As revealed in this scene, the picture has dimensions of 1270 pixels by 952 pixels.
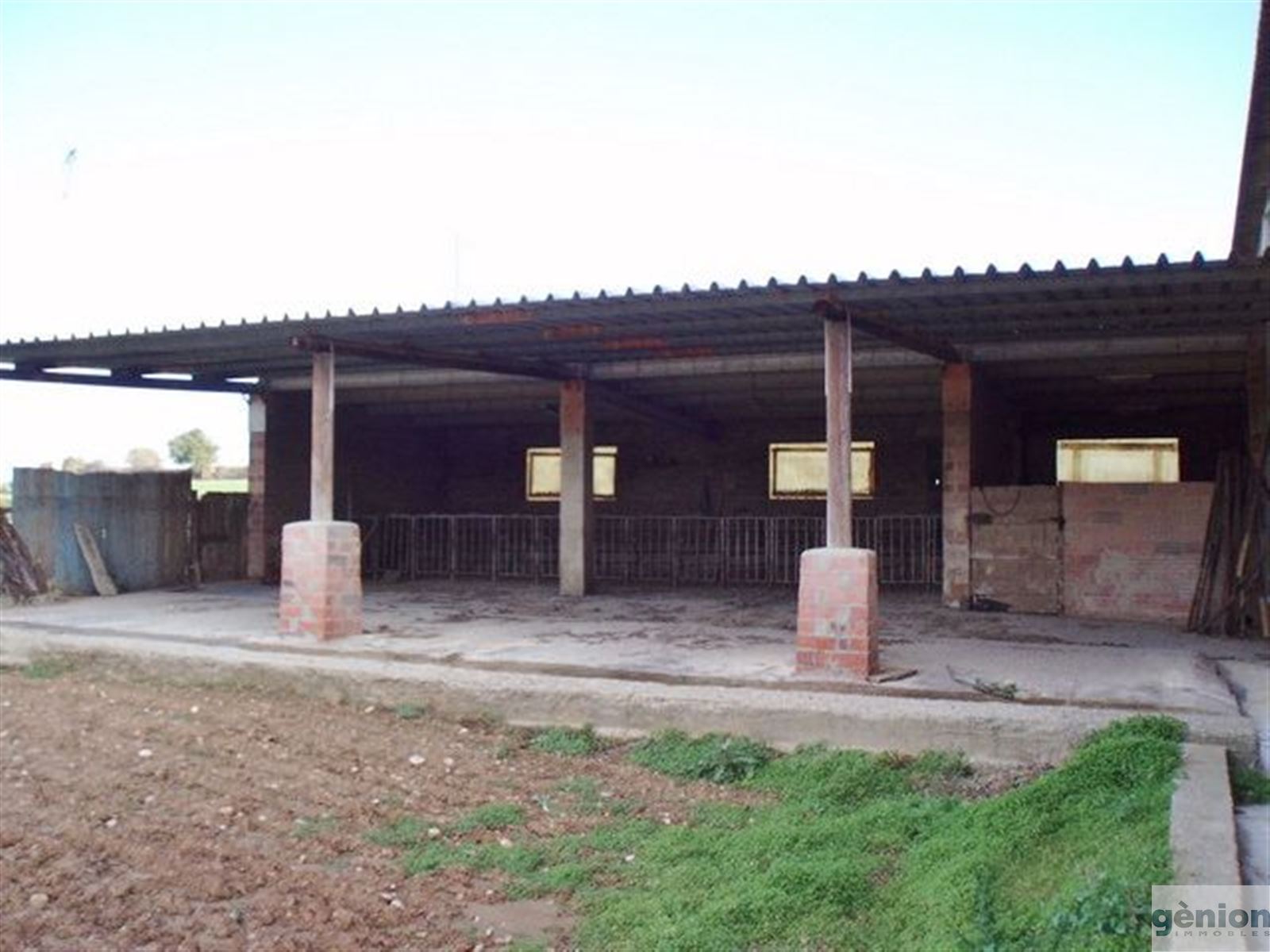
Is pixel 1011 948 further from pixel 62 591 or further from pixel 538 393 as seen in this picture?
pixel 62 591

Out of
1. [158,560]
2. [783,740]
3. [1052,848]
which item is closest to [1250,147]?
[783,740]

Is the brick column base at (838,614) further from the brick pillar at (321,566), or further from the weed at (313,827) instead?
the brick pillar at (321,566)

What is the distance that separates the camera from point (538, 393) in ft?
53.8

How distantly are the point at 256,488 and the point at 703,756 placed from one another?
36.9 feet

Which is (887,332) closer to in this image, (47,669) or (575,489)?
(575,489)

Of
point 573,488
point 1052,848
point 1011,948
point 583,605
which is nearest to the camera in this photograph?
point 1011,948

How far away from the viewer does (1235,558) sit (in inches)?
434

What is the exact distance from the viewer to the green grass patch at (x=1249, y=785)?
5.55 metres

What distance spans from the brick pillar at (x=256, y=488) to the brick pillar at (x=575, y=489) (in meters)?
4.76

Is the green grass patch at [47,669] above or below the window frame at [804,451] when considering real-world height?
below

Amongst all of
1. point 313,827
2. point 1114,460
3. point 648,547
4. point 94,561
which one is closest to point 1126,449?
point 1114,460

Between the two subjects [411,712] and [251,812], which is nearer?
[251,812]

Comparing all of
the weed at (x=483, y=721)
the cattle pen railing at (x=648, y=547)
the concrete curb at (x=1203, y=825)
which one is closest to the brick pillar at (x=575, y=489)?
the cattle pen railing at (x=648, y=547)

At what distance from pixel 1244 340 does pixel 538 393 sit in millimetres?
9247
